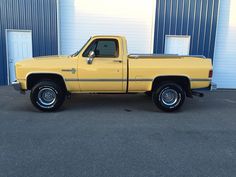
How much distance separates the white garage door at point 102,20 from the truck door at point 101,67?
4.06m

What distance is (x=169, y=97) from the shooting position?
242 inches

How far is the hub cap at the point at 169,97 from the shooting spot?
19.9 ft

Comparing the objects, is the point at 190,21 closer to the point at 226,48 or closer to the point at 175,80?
the point at 226,48

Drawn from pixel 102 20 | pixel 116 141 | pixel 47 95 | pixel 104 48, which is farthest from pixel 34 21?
pixel 116 141

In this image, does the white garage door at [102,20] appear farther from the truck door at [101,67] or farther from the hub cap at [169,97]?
the hub cap at [169,97]

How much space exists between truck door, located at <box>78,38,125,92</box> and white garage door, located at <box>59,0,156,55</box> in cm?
406

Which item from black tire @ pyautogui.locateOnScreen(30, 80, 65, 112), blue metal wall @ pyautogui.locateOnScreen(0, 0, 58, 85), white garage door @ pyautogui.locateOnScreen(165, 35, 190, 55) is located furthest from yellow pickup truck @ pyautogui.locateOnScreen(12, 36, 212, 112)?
white garage door @ pyautogui.locateOnScreen(165, 35, 190, 55)

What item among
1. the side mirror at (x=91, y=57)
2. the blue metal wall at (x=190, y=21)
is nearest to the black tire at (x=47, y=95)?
the side mirror at (x=91, y=57)

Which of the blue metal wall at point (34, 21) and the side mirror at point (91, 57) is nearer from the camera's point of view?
the side mirror at point (91, 57)

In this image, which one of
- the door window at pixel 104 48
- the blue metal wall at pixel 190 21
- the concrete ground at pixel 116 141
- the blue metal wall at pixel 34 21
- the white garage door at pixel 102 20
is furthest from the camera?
the white garage door at pixel 102 20

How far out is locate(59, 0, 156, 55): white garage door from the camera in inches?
372

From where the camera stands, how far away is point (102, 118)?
17.9 feet

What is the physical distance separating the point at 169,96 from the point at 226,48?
5.62m

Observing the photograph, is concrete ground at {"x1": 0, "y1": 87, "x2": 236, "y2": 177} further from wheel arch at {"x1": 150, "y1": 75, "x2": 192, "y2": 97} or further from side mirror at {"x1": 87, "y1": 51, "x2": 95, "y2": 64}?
side mirror at {"x1": 87, "y1": 51, "x2": 95, "y2": 64}
